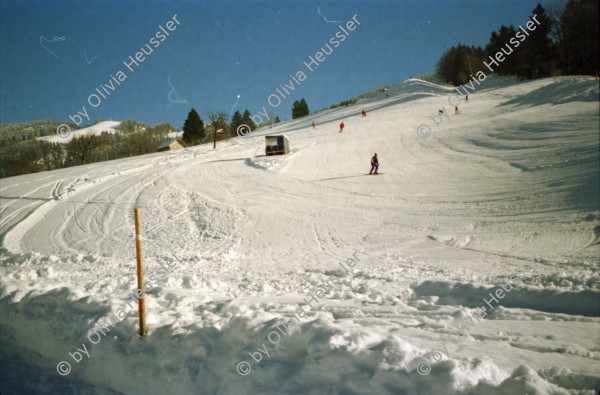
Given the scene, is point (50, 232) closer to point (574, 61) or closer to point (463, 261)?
point (463, 261)

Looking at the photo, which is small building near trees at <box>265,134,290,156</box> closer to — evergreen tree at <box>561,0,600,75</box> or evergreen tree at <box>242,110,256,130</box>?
evergreen tree at <box>561,0,600,75</box>

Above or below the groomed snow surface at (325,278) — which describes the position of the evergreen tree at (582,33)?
above

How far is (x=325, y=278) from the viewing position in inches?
271

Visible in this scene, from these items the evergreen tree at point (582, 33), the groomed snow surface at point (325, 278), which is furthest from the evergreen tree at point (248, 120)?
the evergreen tree at point (582, 33)

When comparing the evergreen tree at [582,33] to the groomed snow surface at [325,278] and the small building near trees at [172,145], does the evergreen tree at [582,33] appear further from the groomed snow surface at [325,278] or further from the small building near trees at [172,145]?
the small building near trees at [172,145]

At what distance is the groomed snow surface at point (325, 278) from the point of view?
3369 mm

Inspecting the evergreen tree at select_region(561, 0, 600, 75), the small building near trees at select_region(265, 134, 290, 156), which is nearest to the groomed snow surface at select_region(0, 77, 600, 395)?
the evergreen tree at select_region(561, 0, 600, 75)

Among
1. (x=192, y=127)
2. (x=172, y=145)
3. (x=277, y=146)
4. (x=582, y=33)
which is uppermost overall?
(x=192, y=127)

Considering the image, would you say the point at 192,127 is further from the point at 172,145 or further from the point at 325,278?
the point at 325,278

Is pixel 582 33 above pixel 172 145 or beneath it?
beneath

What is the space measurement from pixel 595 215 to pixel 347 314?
30.6 feet

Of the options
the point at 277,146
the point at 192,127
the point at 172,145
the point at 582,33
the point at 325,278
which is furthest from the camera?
the point at 192,127

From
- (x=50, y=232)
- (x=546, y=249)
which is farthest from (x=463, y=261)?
(x=50, y=232)

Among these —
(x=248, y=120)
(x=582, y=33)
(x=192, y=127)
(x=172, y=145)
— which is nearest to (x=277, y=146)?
(x=582, y=33)
